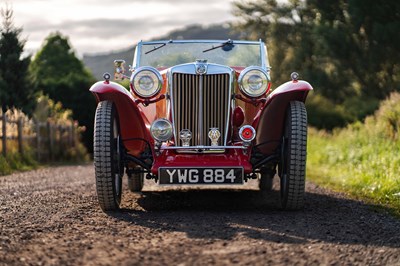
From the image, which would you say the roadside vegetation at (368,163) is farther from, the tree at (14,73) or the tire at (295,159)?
the tree at (14,73)

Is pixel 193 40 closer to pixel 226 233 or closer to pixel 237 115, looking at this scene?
pixel 237 115

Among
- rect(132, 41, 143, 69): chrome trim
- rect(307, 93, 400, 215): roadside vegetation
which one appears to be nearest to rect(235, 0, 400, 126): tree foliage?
rect(307, 93, 400, 215): roadside vegetation

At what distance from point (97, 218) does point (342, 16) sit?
82.3 ft

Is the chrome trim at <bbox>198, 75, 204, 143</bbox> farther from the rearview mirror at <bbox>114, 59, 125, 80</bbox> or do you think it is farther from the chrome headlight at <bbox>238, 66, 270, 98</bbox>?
the rearview mirror at <bbox>114, 59, 125, 80</bbox>

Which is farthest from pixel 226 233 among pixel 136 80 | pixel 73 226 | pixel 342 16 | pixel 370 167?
pixel 342 16

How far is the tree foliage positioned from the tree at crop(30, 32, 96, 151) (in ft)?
35.7

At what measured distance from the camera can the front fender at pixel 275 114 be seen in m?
6.92

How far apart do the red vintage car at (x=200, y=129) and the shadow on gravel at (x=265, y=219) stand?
32 cm

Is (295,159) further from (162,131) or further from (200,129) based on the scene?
(162,131)

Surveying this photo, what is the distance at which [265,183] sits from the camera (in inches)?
387

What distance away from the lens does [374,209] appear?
23.5ft

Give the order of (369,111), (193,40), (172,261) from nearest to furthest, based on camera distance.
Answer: (172,261) → (193,40) → (369,111)

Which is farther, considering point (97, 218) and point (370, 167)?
point (370, 167)

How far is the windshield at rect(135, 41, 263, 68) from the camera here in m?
→ 8.47
